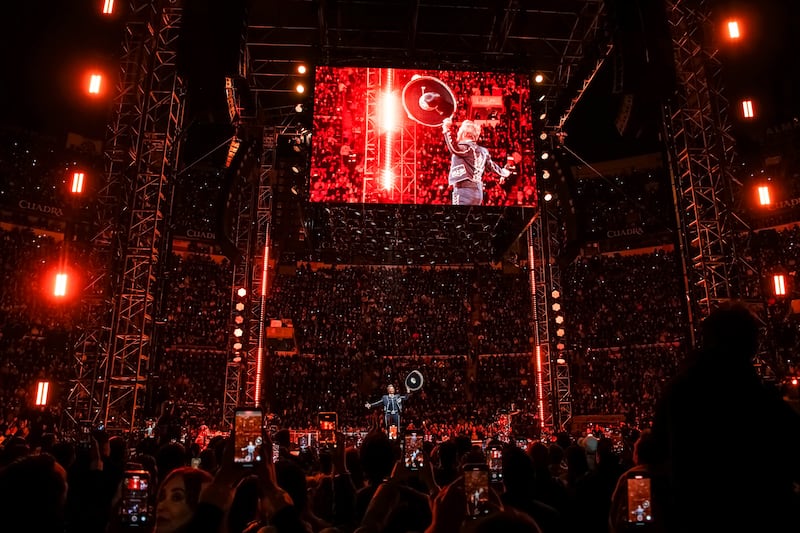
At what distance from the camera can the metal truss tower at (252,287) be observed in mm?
15125

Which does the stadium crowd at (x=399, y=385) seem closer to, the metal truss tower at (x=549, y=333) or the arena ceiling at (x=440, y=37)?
the metal truss tower at (x=549, y=333)

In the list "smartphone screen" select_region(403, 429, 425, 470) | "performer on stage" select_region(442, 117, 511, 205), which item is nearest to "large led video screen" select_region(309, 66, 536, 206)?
"performer on stage" select_region(442, 117, 511, 205)

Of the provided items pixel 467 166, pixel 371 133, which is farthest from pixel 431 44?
pixel 467 166

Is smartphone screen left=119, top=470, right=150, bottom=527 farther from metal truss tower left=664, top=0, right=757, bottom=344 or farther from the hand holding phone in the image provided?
metal truss tower left=664, top=0, right=757, bottom=344

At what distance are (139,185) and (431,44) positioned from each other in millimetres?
10023

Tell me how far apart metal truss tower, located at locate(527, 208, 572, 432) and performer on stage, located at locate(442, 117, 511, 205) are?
2.82m

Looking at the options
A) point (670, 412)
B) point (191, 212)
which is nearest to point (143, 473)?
point (670, 412)

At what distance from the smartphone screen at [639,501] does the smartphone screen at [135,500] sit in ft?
7.22

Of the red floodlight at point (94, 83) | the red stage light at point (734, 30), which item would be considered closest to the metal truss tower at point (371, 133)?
the red floodlight at point (94, 83)

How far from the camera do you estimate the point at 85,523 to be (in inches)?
155

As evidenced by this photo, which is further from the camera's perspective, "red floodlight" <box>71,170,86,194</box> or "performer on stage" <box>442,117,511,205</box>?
"performer on stage" <box>442,117,511,205</box>

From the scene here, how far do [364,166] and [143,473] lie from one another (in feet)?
41.6

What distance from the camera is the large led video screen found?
585 inches

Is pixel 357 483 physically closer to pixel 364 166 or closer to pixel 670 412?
pixel 670 412
